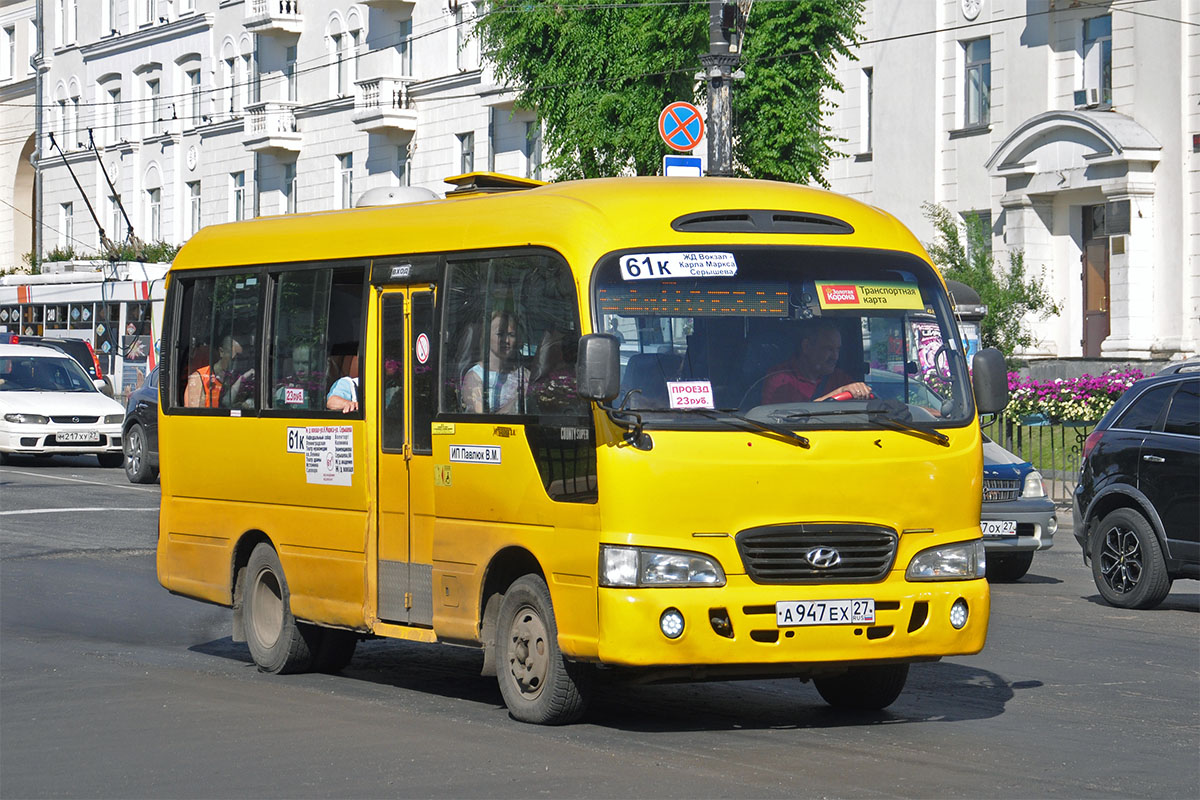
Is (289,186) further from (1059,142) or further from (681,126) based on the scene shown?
(681,126)

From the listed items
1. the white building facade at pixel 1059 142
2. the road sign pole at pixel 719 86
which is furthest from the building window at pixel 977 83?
the road sign pole at pixel 719 86

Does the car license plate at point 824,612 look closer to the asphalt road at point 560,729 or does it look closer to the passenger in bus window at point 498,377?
the asphalt road at point 560,729

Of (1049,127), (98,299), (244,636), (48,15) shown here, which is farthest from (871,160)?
(48,15)

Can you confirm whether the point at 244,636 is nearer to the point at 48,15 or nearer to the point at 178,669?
the point at 178,669

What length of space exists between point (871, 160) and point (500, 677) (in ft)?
102

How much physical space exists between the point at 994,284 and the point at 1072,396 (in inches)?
184

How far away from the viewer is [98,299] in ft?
133

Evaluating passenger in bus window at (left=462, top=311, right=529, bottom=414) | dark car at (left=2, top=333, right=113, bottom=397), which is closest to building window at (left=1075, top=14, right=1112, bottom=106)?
dark car at (left=2, top=333, right=113, bottom=397)

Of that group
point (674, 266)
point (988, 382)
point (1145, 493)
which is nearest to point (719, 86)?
point (1145, 493)

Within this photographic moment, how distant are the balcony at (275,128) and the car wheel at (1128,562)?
1764 inches

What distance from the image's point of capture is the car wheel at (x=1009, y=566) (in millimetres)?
17125

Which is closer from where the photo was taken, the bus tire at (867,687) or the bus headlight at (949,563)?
the bus headlight at (949,563)

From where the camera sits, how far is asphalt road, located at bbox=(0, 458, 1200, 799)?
805 cm

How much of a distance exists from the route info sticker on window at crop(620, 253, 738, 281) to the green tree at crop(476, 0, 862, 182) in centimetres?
2443
